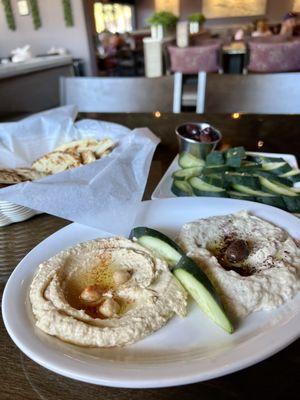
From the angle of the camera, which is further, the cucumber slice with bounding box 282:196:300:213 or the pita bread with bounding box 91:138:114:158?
the pita bread with bounding box 91:138:114:158

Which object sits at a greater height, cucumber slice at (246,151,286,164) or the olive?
the olive

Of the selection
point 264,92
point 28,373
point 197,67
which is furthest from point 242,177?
point 197,67

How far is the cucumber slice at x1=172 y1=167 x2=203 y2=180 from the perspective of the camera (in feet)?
2.93

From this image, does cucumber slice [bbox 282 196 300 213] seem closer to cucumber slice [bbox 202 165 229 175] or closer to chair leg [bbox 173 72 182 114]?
cucumber slice [bbox 202 165 229 175]

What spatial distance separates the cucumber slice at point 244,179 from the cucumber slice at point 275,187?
0.9 inches

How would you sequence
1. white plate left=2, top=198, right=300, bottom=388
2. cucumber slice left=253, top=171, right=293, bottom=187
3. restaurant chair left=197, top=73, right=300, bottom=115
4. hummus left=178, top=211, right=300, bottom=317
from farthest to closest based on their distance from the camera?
1. restaurant chair left=197, top=73, right=300, bottom=115
2. cucumber slice left=253, top=171, right=293, bottom=187
3. hummus left=178, top=211, right=300, bottom=317
4. white plate left=2, top=198, right=300, bottom=388

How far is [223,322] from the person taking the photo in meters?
0.45

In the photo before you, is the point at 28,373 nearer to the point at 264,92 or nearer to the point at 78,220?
the point at 78,220

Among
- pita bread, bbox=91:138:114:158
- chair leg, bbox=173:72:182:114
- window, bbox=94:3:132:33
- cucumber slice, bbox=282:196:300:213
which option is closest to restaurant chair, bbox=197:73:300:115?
chair leg, bbox=173:72:182:114

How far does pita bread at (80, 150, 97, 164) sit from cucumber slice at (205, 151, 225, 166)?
1.18 feet

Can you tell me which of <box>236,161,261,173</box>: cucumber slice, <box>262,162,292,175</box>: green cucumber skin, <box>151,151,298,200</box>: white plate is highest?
<box>262,162,292,175</box>: green cucumber skin

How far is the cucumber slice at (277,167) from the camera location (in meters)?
0.87

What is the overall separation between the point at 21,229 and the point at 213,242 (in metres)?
0.47

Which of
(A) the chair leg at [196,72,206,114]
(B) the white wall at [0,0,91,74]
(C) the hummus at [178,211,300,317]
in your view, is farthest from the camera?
(B) the white wall at [0,0,91,74]
